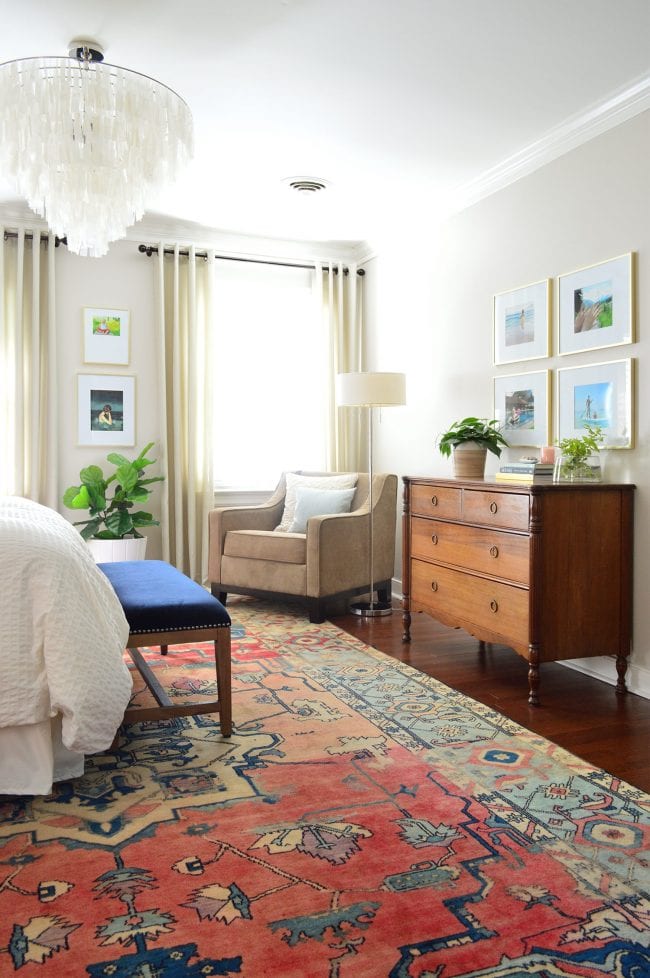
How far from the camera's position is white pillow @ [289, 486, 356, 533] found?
5.04 meters

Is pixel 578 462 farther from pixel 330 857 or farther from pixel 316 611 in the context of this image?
pixel 330 857

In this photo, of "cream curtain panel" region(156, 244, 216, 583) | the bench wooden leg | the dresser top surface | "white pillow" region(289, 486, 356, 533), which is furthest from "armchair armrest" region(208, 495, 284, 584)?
the bench wooden leg

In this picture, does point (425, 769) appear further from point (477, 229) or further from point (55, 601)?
point (477, 229)

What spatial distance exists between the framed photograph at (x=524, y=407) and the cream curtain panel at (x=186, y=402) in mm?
2269

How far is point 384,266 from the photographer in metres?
5.78

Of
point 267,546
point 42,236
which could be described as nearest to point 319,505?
point 267,546

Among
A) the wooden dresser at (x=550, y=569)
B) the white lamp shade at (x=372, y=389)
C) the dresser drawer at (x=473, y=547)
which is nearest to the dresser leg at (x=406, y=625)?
the dresser drawer at (x=473, y=547)

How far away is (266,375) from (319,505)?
1.46 m

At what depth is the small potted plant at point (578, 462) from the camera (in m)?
3.44

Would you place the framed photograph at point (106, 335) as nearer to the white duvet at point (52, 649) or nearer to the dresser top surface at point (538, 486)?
the dresser top surface at point (538, 486)

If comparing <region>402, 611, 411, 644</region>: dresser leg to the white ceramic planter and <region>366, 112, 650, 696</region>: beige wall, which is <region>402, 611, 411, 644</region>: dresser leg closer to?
<region>366, 112, 650, 696</region>: beige wall

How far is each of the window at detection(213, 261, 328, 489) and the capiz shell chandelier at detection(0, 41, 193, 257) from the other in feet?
8.82

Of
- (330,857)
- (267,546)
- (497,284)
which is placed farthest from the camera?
(267,546)

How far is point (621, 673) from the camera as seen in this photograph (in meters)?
3.35
